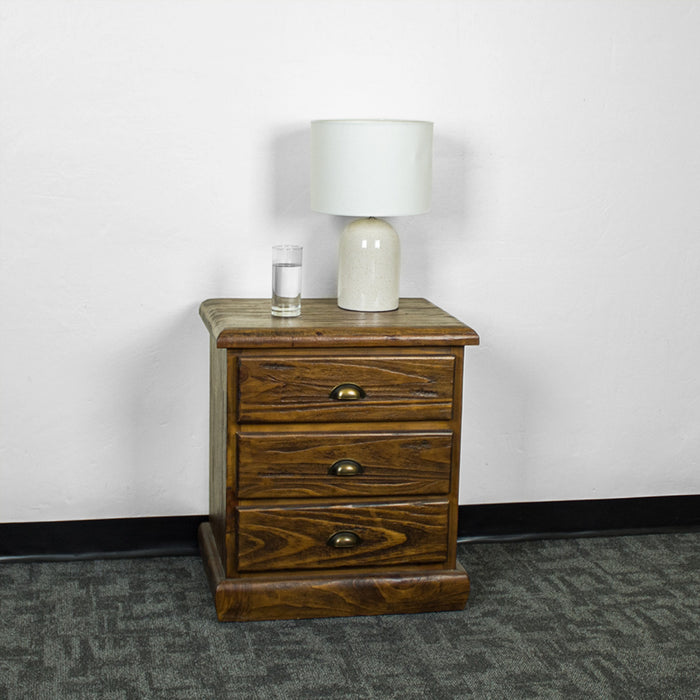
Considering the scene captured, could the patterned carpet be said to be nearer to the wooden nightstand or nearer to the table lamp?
the wooden nightstand

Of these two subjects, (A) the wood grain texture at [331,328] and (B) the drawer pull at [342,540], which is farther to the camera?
(B) the drawer pull at [342,540]

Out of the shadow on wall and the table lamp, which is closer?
the table lamp

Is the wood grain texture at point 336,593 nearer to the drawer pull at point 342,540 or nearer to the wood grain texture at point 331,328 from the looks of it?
the drawer pull at point 342,540

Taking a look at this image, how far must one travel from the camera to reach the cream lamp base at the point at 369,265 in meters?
2.17

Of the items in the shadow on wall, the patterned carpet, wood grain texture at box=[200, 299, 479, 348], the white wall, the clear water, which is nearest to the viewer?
the patterned carpet

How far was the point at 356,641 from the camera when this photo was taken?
6.64 ft

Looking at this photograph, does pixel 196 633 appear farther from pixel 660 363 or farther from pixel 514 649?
pixel 660 363

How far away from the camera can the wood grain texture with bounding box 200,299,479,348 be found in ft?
6.53

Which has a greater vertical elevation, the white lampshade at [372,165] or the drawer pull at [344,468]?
the white lampshade at [372,165]

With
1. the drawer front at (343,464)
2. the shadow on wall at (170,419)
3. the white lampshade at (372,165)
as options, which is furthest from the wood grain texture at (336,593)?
the white lampshade at (372,165)

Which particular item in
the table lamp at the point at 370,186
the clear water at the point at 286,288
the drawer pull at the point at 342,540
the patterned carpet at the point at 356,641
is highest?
the table lamp at the point at 370,186

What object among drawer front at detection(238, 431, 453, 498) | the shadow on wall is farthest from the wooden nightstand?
the shadow on wall

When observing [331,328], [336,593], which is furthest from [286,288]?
[336,593]

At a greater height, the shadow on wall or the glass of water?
the glass of water
